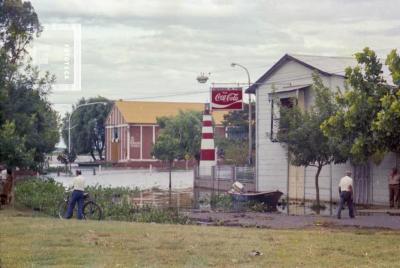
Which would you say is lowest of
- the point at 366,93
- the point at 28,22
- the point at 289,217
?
the point at 289,217

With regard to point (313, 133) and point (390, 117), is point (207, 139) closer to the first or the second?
point (313, 133)

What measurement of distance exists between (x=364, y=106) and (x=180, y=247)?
6993 millimetres

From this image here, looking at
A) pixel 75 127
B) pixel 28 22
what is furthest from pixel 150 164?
pixel 28 22

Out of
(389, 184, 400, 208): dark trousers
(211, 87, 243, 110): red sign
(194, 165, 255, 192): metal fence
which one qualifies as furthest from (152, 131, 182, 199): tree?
(389, 184, 400, 208): dark trousers

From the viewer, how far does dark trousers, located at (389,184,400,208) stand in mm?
30703

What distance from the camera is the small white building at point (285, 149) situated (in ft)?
111

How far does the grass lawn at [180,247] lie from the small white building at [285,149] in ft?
53.6

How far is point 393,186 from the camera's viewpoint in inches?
1213

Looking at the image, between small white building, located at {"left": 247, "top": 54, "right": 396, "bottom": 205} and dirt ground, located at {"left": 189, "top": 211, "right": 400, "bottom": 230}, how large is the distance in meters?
6.61

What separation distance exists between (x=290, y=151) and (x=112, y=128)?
5282 centimetres

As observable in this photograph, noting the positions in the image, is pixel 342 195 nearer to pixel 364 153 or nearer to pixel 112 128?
pixel 364 153

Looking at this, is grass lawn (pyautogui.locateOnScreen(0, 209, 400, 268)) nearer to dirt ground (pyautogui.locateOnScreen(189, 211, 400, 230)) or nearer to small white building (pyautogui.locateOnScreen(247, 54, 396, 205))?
dirt ground (pyautogui.locateOnScreen(189, 211, 400, 230))

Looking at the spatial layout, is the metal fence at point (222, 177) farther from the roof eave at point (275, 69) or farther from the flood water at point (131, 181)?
the roof eave at point (275, 69)

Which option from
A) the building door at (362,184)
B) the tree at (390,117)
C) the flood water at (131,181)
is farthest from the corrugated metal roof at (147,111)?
the tree at (390,117)
